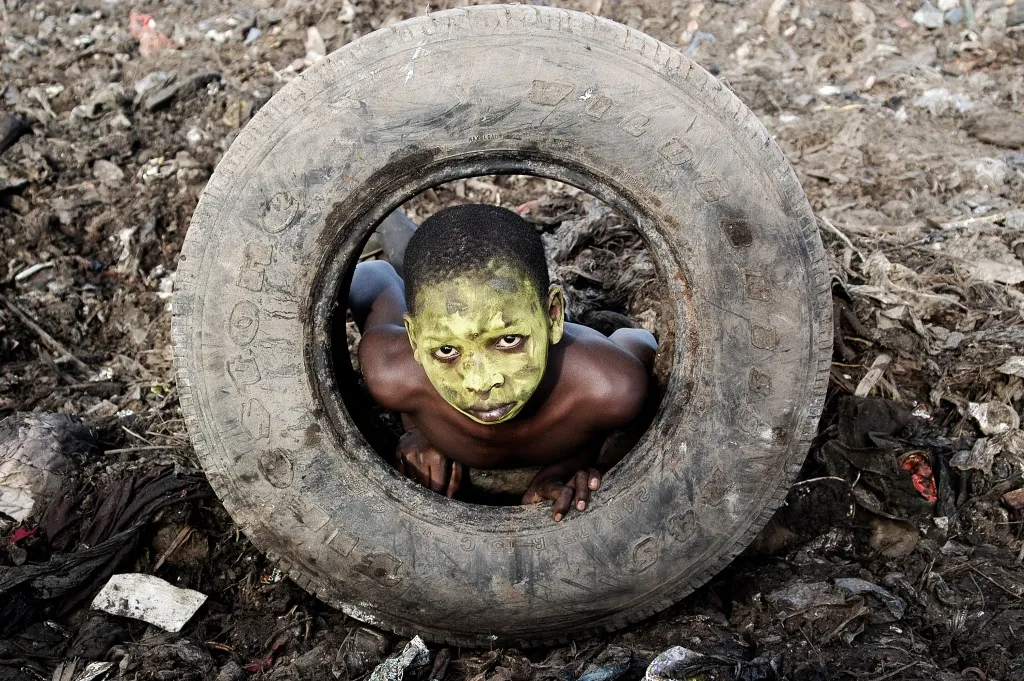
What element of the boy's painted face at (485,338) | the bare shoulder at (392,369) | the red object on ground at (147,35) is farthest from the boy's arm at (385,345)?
the red object on ground at (147,35)

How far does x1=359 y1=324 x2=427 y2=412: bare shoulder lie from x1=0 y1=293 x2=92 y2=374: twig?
1.91 meters

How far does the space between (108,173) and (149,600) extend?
3.13 metres

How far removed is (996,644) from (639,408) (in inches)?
46.0

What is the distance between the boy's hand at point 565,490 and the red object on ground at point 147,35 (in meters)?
5.03

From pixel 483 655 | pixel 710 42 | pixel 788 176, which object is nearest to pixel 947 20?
pixel 710 42

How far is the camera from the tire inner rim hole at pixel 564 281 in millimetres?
2584

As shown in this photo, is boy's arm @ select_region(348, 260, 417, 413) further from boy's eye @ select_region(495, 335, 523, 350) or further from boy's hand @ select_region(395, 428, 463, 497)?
boy's eye @ select_region(495, 335, 523, 350)

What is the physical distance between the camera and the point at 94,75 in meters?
5.85

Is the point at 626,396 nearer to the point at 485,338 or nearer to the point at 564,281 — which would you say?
the point at 485,338

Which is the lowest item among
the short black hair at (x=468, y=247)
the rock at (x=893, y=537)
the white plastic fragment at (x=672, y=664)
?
the white plastic fragment at (x=672, y=664)

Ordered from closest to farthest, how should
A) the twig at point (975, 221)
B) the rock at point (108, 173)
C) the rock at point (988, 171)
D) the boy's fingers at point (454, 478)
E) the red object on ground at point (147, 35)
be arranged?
the boy's fingers at point (454, 478) < the twig at point (975, 221) < the rock at point (988, 171) < the rock at point (108, 173) < the red object on ground at point (147, 35)

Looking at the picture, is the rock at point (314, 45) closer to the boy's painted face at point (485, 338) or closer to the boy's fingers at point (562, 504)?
the boy's painted face at point (485, 338)

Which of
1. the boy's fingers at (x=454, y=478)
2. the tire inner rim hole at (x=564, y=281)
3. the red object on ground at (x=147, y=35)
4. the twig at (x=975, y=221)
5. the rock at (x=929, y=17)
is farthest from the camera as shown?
the red object on ground at (x=147, y=35)

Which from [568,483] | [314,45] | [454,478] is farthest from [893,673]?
[314,45]
